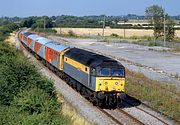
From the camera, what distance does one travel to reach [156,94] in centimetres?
2697

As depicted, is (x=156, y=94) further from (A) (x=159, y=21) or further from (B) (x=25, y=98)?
(A) (x=159, y=21)

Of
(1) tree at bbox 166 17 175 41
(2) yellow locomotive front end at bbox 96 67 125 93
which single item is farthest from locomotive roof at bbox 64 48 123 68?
(1) tree at bbox 166 17 175 41

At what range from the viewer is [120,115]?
71.4 feet

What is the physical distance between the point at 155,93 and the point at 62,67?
846cm

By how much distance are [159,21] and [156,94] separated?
7011cm

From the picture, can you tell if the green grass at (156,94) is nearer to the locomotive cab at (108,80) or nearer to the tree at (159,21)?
the locomotive cab at (108,80)

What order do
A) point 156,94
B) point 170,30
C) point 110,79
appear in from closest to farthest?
1. point 110,79
2. point 156,94
3. point 170,30

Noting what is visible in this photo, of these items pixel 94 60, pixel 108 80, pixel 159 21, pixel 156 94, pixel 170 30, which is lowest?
pixel 156 94

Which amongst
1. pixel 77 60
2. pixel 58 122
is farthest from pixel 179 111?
pixel 58 122

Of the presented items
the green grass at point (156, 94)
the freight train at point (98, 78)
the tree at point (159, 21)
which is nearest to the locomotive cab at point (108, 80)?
the freight train at point (98, 78)

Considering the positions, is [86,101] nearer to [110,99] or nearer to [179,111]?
[110,99]

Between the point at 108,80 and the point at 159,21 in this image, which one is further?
the point at 159,21

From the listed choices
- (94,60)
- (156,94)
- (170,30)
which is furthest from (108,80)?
(170,30)

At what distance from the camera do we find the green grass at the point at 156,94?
23.3 m
